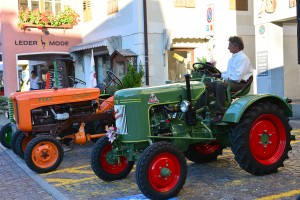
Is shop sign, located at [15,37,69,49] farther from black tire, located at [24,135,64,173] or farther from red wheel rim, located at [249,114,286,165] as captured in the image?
red wheel rim, located at [249,114,286,165]

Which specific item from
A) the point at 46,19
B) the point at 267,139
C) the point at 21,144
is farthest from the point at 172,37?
the point at 267,139

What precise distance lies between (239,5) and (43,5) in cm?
764

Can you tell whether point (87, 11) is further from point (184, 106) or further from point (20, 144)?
point (184, 106)

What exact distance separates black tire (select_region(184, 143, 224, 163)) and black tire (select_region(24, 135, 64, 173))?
1980mm

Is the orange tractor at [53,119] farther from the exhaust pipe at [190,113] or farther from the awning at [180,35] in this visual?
the awning at [180,35]

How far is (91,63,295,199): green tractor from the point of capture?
420cm

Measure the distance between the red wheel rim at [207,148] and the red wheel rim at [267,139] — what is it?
34.5 inches

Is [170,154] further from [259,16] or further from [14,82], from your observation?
[14,82]

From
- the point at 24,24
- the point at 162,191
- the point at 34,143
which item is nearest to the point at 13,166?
the point at 34,143

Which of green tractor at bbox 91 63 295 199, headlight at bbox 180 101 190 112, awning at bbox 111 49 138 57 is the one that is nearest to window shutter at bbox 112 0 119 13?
awning at bbox 111 49 138 57

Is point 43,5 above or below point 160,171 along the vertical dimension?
above

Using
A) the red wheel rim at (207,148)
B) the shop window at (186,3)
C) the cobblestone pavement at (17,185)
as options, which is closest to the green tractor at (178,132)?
the red wheel rim at (207,148)

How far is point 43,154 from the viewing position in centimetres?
593

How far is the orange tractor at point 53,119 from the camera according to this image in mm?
5969
